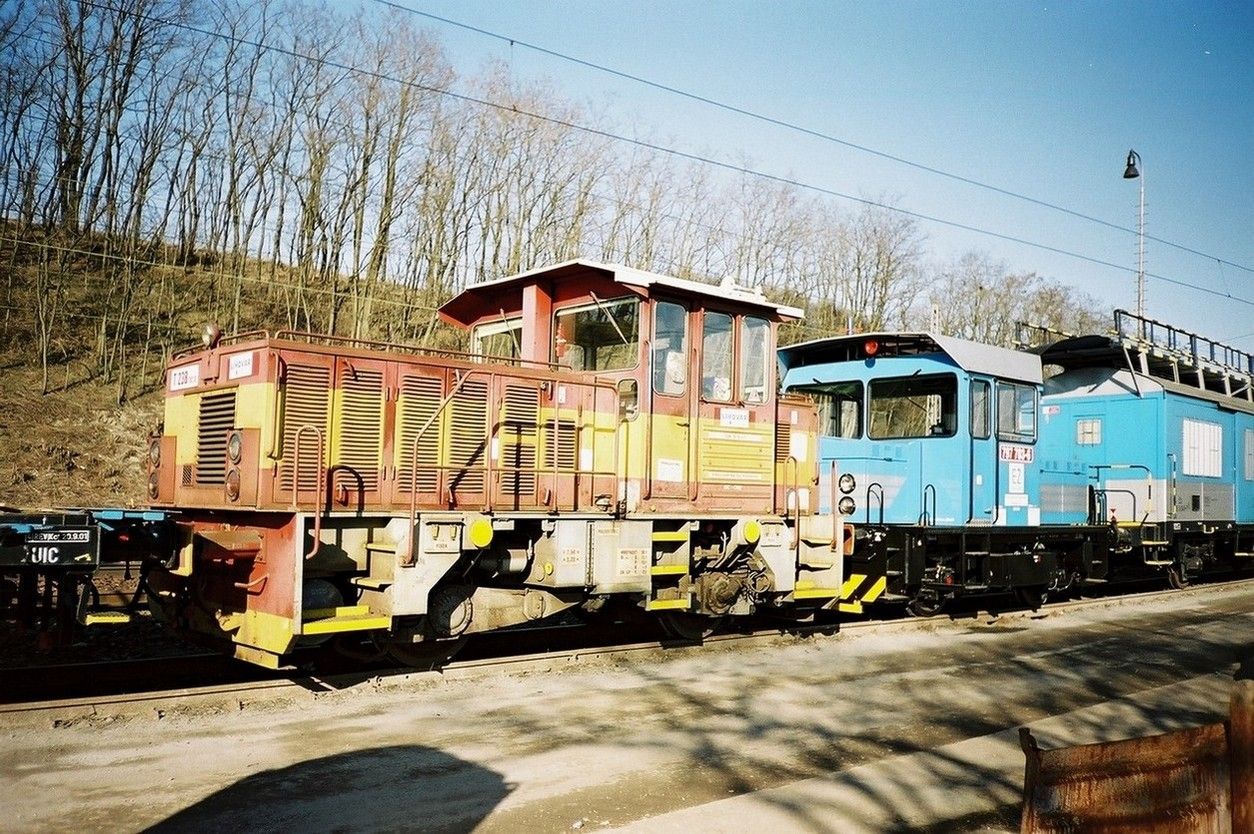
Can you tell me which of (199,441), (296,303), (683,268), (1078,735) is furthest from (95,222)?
(1078,735)

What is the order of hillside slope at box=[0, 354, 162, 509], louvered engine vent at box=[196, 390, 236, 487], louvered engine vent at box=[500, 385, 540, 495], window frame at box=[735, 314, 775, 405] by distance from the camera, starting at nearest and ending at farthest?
louvered engine vent at box=[196, 390, 236, 487] < louvered engine vent at box=[500, 385, 540, 495] < window frame at box=[735, 314, 775, 405] < hillside slope at box=[0, 354, 162, 509]

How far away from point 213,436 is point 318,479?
134cm

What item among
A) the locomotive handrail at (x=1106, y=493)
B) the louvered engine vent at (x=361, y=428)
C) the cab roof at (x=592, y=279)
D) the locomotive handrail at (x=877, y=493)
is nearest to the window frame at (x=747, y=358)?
the cab roof at (x=592, y=279)

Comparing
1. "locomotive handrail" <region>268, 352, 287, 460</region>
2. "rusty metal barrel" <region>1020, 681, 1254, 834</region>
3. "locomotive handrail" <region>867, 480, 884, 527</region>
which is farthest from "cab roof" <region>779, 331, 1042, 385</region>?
"rusty metal barrel" <region>1020, 681, 1254, 834</region>

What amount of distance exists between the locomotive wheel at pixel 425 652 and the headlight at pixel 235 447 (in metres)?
1.98

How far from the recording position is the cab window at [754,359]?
9.53m

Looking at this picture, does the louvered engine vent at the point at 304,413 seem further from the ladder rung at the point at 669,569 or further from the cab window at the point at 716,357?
the cab window at the point at 716,357

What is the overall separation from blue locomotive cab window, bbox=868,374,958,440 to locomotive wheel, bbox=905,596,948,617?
2180 millimetres

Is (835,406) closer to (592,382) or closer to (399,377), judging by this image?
(592,382)

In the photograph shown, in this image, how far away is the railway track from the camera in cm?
670

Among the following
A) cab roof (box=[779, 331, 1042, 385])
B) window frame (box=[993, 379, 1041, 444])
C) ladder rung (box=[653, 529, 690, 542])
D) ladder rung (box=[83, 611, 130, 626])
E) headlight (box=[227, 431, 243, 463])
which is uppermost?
cab roof (box=[779, 331, 1042, 385])

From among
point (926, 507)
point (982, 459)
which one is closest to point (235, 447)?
point (926, 507)

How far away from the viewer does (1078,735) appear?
665cm

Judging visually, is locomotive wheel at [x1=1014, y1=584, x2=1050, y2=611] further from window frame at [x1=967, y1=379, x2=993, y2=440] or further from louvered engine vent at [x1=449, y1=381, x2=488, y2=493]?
louvered engine vent at [x1=449, y1=381, x2=488, y2=493]
